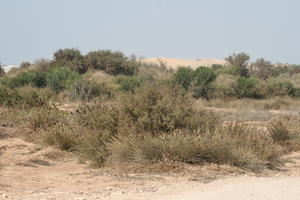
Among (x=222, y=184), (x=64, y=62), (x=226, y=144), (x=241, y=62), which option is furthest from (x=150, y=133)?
(x=241, y=62)

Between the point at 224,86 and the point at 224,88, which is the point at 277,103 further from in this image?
the point at 224,86

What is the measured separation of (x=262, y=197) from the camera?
324 inches

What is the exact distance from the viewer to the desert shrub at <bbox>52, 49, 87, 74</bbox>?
157ft

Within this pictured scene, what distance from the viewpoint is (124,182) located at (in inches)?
407

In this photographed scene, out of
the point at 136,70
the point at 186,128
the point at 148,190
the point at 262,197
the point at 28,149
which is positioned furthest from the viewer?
the point at 136,70

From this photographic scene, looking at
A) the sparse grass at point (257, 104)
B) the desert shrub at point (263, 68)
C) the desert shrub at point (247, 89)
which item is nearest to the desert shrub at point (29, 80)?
the sparse grass at point (257, 104)

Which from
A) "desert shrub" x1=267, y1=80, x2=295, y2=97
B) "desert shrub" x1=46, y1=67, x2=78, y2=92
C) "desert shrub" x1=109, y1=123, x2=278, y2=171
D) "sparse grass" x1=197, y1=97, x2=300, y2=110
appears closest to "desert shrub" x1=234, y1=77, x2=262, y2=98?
"desert shrub" x1=267, y1=80, x2=295, y2=97

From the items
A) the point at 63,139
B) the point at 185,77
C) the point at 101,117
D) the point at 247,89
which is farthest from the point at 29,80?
the point at 101,117

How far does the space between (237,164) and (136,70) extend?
133 feet

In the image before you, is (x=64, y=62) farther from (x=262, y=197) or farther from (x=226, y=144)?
(x=262, y=197)

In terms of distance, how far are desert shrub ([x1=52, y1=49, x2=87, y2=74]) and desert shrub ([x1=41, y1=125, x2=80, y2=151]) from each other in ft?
108

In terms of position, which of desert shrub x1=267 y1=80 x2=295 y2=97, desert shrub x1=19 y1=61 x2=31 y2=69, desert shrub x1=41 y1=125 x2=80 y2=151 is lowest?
desert shrub x1=267 y1=80 x2=295 y2=97

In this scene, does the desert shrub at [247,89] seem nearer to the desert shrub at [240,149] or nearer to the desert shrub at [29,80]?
the desert shrub at [29,80]

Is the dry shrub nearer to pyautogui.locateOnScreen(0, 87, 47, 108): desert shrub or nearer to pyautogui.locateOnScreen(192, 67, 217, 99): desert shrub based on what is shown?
pyautogui.locateOnScreen(0, 87, 47, 108): desert shrub
